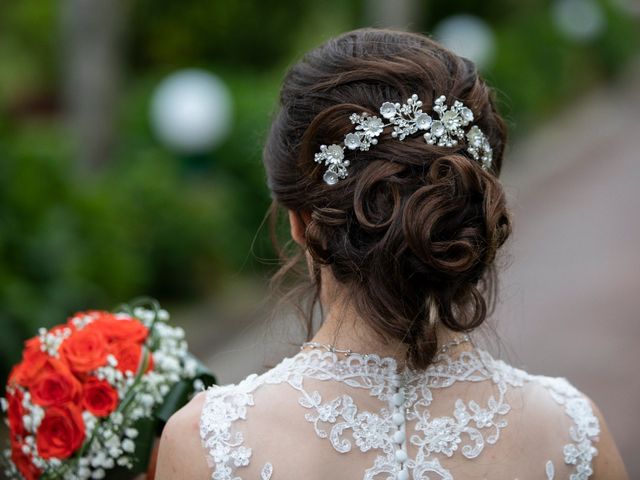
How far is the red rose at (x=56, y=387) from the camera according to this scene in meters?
A: 2.13

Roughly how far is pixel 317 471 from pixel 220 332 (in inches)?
206

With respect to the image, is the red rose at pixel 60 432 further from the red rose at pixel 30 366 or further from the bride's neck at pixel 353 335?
the bride's neck at pixel 353 335

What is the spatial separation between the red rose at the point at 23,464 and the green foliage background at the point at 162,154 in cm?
89

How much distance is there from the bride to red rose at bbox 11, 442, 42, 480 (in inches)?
23.2

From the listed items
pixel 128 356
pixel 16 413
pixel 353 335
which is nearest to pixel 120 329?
pixel 128 356

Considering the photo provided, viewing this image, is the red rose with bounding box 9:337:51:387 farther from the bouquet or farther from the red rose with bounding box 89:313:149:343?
the red rose with bounding box 89:313:149:343

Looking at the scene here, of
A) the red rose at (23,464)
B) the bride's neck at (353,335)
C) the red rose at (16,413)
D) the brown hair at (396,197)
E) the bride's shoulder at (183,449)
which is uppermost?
the brown hair at (396,197)

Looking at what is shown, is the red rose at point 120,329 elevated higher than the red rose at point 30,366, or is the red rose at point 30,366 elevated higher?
the red rose at point 120,329

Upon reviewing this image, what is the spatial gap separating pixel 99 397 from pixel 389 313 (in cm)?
80

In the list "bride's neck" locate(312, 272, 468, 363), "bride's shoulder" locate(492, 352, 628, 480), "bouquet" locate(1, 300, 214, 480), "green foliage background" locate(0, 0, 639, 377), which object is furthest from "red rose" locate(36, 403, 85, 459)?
"bride's shoulder" locate(492, 352, 628, 480)

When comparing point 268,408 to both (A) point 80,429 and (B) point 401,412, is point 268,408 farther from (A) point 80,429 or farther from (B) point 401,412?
(A) point 80,429

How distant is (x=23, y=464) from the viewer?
2.20 metres

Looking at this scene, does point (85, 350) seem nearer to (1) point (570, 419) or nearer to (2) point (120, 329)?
(2) point (120, 329)

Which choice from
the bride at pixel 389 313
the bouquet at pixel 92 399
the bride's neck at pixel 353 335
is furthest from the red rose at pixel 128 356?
the bride's neck at pixel 353 335
